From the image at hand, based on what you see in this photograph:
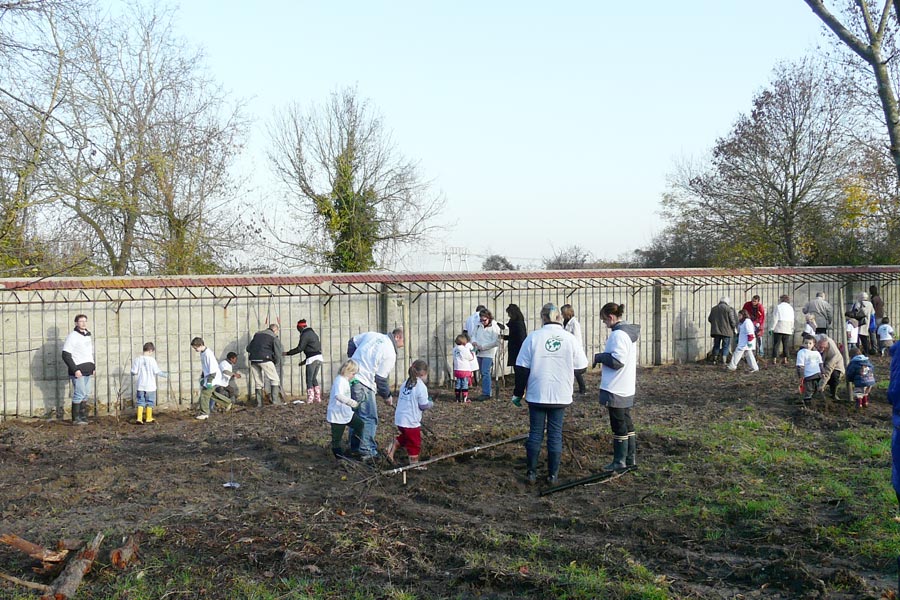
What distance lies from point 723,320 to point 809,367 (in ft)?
21.8

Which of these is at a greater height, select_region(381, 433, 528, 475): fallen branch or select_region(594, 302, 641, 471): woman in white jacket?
select_region(594, 302, 641, 471): woman in white jacket

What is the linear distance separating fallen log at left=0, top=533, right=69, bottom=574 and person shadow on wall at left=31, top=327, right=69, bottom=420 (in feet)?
27.4

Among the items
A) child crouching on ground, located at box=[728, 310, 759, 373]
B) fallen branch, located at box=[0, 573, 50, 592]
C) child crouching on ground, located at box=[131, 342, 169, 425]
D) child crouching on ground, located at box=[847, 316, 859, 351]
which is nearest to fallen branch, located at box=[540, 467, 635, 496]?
fallen branch, located at box=[0, 573, 50, 592]

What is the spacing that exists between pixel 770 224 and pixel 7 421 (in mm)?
25380

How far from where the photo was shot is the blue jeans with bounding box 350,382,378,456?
9359 mm

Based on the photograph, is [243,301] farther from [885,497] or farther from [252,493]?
[885,497]

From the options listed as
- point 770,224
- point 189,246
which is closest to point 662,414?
point 189,246

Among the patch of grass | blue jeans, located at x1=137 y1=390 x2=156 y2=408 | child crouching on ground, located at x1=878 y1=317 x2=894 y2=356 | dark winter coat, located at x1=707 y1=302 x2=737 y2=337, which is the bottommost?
the patch of grass

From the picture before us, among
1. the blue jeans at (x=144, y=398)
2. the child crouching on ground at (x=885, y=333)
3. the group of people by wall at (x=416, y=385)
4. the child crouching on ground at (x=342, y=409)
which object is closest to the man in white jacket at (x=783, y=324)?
the child crouching on ground at (x=885, y=333)

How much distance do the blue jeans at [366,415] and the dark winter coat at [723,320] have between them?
11846 millimetres

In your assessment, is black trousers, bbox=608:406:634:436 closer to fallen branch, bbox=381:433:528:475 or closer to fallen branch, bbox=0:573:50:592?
fallen branch, bbox=381:433:528:475

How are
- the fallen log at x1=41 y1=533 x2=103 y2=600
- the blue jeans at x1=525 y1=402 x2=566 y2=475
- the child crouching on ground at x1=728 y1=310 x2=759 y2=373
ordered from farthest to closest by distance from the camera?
the child crouching on ground at x1=728 y1=310 x2=759 y2=373 < the blue jeans at x1=525 y1=402 x2=566 y2=475 < the fallen log at x1=41 y1=533 x2=103 y2=600

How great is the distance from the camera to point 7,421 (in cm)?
1317

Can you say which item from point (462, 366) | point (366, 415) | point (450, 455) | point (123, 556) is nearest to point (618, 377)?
point (450, 455)
